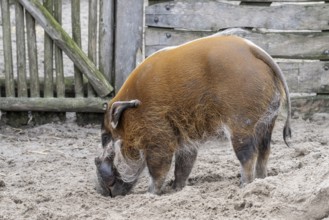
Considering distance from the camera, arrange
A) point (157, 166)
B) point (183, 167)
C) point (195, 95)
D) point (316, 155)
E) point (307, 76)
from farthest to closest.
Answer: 1. point (307, 76)
2. point (316, 155)
3. point (183, 167)
4. point (157, 166)
5. point (195, 95)

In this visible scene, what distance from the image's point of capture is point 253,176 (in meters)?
5.25

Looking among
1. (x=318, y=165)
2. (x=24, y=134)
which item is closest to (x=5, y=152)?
(x=24, y=134)

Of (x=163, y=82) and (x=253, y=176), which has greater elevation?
(x=163, y=82)

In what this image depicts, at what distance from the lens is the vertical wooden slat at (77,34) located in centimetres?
728

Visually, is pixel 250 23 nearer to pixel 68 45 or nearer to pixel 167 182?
pixel 68 45

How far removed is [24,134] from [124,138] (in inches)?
85.8

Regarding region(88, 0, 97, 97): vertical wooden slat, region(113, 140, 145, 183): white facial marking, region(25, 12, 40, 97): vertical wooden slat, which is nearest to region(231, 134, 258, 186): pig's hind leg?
region(113, 140, 145, 183): white facial marking

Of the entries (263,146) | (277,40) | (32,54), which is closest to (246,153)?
(263,146)

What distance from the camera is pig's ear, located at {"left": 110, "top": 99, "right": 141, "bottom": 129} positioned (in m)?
5.22

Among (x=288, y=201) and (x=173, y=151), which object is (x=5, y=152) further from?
(x=288, y=201)

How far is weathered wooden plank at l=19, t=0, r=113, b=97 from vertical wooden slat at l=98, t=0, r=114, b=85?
0.10m

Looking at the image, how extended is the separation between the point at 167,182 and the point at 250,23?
7.36 ft

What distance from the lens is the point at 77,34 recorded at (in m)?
7.36

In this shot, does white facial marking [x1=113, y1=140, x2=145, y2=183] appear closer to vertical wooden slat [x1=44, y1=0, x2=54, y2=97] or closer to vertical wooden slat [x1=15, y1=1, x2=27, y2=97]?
vertical wooden slat [x1=44, y1=0, x2=54, y2=97]
